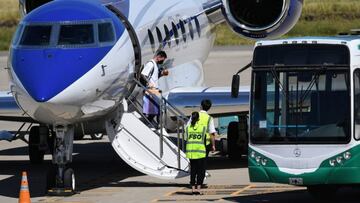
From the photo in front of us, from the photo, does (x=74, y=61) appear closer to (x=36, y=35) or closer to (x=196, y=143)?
(x=36, y=35)

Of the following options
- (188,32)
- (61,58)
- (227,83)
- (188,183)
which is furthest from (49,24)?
(227,83)

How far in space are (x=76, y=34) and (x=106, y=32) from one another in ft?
2.41

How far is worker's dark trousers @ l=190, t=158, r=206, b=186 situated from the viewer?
18.4 meters

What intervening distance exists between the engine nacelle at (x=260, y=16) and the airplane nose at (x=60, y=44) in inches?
215

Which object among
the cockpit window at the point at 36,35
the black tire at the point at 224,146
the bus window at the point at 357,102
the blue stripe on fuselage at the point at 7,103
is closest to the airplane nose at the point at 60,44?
the cockpit window at the point at 36,35

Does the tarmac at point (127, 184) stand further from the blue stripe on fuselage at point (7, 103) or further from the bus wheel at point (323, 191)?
the blue stripe on fuselage at point (7, 103)

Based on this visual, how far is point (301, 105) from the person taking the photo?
16672 mm

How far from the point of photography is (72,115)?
1834 centimetres

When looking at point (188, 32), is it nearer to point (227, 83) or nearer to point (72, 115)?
point (72, 115)

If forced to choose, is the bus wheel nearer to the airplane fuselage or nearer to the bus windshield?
the bus windshield

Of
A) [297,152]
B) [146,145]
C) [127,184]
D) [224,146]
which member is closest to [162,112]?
[146,145]

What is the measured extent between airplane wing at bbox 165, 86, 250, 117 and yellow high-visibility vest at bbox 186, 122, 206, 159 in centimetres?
385

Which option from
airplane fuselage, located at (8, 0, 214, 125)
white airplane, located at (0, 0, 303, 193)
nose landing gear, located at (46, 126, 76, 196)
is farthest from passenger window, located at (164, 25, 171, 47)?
nose landing gear, located at (46, 126, 76, 196)

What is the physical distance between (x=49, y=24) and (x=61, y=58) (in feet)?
3.20
